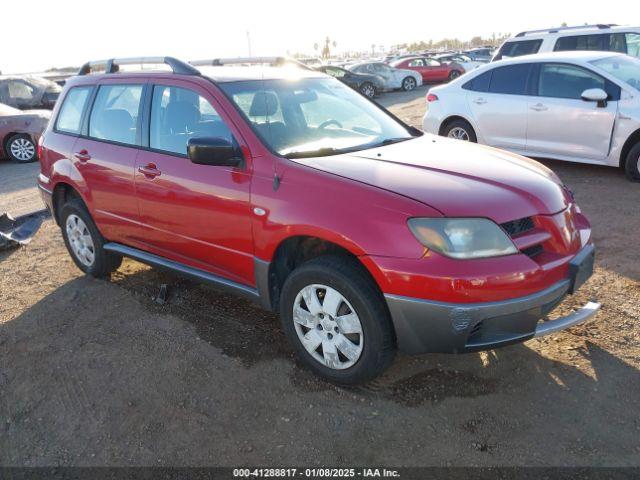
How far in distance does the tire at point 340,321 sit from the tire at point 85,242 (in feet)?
7.56

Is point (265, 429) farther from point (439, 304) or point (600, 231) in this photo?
point (600, 231)

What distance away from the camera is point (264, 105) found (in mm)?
3771

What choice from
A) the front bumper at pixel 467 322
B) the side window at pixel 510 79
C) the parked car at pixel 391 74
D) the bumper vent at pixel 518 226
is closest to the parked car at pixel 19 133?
the side window at pixel 510 79

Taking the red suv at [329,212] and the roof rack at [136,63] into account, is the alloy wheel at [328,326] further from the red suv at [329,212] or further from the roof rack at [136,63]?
the roof rack at [136,63]

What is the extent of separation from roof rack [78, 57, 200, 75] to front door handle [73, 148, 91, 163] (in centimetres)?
75

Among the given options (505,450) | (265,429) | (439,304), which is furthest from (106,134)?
(505,450)

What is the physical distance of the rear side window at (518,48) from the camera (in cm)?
1101

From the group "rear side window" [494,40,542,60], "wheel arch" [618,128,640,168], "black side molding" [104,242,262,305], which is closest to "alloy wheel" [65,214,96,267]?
"black side molding" [104,242,262,305]

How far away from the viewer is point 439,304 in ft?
9.01

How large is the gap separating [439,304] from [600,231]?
348cm

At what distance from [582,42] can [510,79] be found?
3630mm

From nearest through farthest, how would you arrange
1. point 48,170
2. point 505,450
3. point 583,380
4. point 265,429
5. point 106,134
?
1. point 505,450
2. point 265,429
3. point 583,380
4. point 106,134
5. point 48,170

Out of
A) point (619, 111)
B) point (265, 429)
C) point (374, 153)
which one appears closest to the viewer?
point (265, 429)

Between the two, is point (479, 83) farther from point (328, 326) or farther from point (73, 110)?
point (328, 326)
